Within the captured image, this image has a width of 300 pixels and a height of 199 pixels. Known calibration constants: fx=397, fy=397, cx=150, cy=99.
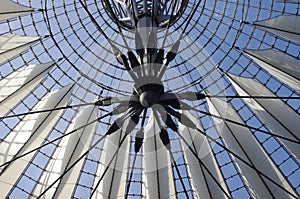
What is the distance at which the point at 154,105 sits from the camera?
1080 centimetres

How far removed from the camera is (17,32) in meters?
17.2

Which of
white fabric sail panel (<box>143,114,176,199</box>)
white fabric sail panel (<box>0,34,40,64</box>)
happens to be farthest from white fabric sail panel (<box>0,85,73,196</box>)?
white fabric sail panel (<box>143,114,176,199</box>)

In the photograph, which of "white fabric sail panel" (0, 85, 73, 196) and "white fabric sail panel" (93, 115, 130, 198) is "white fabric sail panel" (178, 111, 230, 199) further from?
"white fabric sail panel" (0, 85, 73, 196)

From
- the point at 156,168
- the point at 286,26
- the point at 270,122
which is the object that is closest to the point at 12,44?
the point at 156,168

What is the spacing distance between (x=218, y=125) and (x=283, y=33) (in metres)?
4.31

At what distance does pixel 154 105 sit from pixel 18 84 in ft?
22.5

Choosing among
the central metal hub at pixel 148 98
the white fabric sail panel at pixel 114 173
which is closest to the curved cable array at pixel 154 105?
the white fabric sail panel at pixel 114 173

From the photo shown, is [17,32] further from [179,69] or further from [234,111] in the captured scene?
[234,111]

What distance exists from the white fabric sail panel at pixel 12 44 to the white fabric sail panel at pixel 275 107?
8567 mm

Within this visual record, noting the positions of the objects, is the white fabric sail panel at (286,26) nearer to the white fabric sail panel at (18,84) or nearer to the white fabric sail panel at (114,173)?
the white fabric sail panel at (114,173)

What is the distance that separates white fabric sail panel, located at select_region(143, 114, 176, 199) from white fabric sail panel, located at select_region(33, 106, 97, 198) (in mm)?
2438

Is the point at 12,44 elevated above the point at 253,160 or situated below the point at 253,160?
above

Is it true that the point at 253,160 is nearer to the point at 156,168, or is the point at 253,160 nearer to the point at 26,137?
the point at 156,168

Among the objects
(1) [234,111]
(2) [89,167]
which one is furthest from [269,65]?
(2) [89,167]
